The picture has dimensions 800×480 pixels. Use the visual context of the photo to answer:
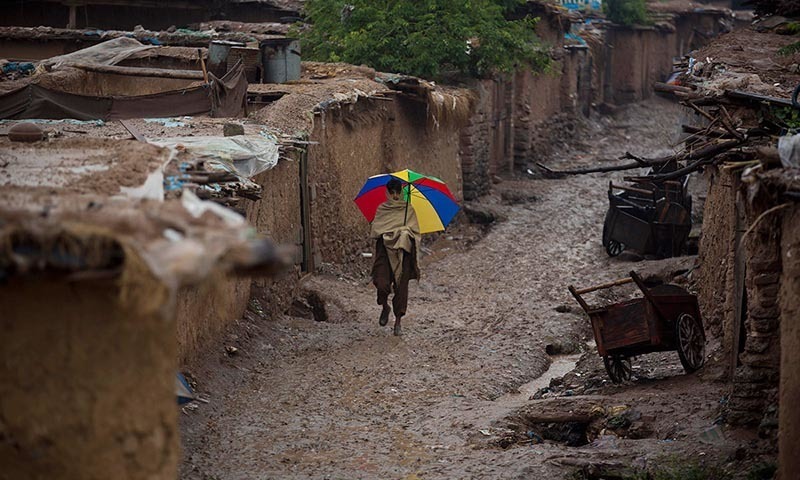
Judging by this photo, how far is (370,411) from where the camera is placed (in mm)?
8969

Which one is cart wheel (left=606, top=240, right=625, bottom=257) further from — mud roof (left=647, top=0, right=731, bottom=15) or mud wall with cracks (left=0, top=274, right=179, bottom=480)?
mud roof (left=647, top=0, right=731, bottom=15)

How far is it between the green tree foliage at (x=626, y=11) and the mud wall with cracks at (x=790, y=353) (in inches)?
955

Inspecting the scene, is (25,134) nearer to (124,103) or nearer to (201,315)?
(201,315)

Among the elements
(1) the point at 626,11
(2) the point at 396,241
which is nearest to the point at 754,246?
(2) the point at 396,241

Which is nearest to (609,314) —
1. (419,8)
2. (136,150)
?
(136,150)

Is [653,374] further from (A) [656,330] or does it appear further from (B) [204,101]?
(B) [204,101]

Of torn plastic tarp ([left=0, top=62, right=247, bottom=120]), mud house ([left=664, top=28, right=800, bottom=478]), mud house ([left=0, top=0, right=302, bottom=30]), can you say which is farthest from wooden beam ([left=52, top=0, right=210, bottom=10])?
mud house ([left=664, top=28, right=800, bottom=478])

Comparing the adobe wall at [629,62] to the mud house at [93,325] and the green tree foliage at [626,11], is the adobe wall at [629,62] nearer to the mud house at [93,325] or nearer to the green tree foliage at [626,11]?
the green tree foliage at [626,11]

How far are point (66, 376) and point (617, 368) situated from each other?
6085 mm

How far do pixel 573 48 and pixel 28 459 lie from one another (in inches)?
891

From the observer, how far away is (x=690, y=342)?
29.9 feet

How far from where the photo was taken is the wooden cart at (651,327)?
8.92m

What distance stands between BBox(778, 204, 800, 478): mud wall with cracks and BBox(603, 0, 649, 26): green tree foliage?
24267 millimetres

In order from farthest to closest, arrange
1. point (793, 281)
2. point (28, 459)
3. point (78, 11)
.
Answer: point (78, 11), point (793, 281), point (28, 459)
